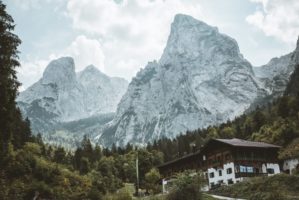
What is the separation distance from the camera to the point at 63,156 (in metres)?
134

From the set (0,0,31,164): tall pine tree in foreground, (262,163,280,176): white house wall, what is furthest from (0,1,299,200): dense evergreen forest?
(262,163,280,176): white house wall

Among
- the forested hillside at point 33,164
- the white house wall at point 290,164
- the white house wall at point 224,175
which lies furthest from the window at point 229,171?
the forested hillside at point 33,164

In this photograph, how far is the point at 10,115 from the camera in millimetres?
33188

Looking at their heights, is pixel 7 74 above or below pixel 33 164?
above

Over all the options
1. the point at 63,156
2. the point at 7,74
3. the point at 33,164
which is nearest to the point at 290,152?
the point at 33,164

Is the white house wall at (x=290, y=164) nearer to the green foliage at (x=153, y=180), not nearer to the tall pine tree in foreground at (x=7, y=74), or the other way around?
the green foliage at (x=153, y=180)

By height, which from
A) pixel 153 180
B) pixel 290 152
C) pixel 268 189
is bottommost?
pixel 268 189

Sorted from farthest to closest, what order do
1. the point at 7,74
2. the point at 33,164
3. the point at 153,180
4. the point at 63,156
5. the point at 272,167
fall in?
the point at 63,156
the point at 153,180
the point at 272,167
the point at 33,164
the point at 7,74

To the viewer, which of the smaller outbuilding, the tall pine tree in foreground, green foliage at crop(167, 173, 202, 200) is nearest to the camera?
the tall pine tree in foreground

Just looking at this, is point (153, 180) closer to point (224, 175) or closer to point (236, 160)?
point (224, 175)

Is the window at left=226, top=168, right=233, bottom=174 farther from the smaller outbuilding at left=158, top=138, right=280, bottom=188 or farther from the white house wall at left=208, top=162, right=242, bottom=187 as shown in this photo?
the white house wall at left=208, top=162, right=242, bottom=187

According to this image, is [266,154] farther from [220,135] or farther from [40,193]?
[220,135]

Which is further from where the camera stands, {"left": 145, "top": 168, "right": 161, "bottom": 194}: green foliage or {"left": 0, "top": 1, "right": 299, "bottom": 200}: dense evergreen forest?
{"left": 145, "top": 168, "right": 161, "bottom": 194}: green foliage

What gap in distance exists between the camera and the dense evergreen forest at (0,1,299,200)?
33375mm
